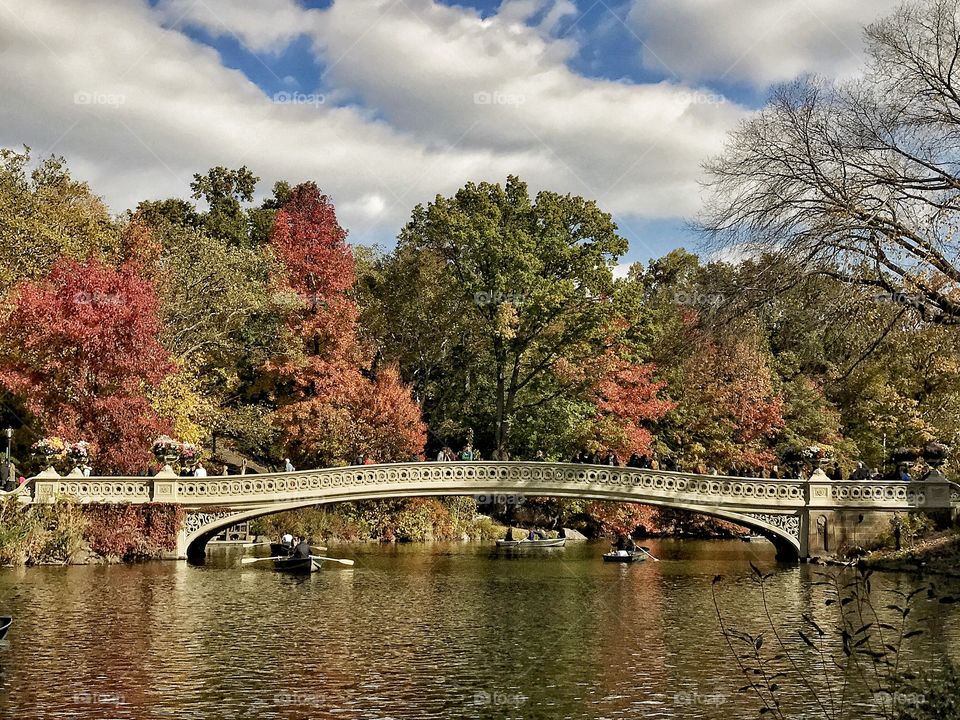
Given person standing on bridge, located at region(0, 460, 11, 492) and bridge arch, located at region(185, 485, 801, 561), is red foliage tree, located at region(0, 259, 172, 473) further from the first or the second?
bridge arch, located at region(185, 485, 801, 561)

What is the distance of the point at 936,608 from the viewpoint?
74.3 feet

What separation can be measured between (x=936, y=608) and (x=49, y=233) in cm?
2921

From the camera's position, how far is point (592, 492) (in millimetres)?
34969

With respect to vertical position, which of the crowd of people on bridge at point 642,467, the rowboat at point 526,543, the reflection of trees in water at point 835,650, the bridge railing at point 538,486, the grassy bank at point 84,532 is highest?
the crowd of people on bridge at point 642,467

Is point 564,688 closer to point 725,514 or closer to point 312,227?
point 725,514

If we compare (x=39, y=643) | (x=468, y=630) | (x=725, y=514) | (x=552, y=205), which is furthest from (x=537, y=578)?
(x=552, y=205)

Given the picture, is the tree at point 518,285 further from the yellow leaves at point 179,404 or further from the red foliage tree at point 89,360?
the red foliage tree at point 89,360

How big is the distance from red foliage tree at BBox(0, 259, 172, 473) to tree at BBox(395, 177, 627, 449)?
13.1 metres

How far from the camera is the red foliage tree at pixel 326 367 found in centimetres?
4194

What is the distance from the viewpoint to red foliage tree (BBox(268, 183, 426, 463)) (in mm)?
41938

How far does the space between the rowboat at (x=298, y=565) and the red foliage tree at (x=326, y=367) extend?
10.3 m

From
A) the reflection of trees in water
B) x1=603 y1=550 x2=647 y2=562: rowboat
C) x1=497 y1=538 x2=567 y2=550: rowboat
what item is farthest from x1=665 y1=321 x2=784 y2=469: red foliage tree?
the reflection of trees in water

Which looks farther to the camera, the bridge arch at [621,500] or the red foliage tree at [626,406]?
the red foliage tree at [626,406]

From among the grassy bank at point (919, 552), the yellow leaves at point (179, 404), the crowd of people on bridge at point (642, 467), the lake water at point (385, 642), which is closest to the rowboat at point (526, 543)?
the crowd of people on bridge at point (642, 467)
